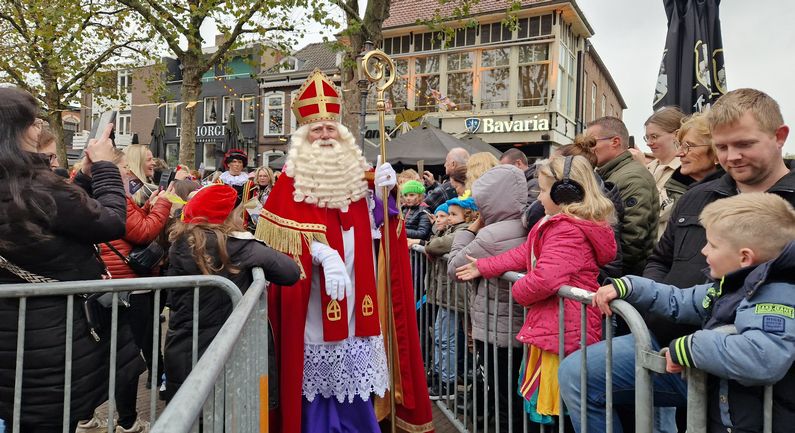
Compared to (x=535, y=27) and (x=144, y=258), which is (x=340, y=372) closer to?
(x=144, y=258)

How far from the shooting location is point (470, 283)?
3506 mm

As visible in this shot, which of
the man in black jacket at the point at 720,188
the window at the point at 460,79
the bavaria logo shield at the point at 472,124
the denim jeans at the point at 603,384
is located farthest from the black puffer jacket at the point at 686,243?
the window at the point at 460,79

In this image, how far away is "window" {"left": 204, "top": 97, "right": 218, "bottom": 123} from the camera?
31359mm

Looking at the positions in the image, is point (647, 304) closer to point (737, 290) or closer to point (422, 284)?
point (737, 290)

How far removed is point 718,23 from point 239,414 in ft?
14.0

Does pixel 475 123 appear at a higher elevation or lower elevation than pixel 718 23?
higher

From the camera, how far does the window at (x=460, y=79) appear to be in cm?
2167

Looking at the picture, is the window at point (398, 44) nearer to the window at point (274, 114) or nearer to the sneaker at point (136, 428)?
the window at point (274, 114)

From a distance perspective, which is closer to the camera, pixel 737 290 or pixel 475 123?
pixel 737 290

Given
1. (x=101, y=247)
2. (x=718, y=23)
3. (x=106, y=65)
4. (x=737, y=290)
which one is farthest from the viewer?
(x=106, y=65)

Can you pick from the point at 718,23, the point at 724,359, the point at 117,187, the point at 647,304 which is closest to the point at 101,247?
the point at 117,187

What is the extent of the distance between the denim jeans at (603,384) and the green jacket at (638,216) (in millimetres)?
1132

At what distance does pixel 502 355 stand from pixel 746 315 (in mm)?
1857

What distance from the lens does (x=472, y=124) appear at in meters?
21.0
